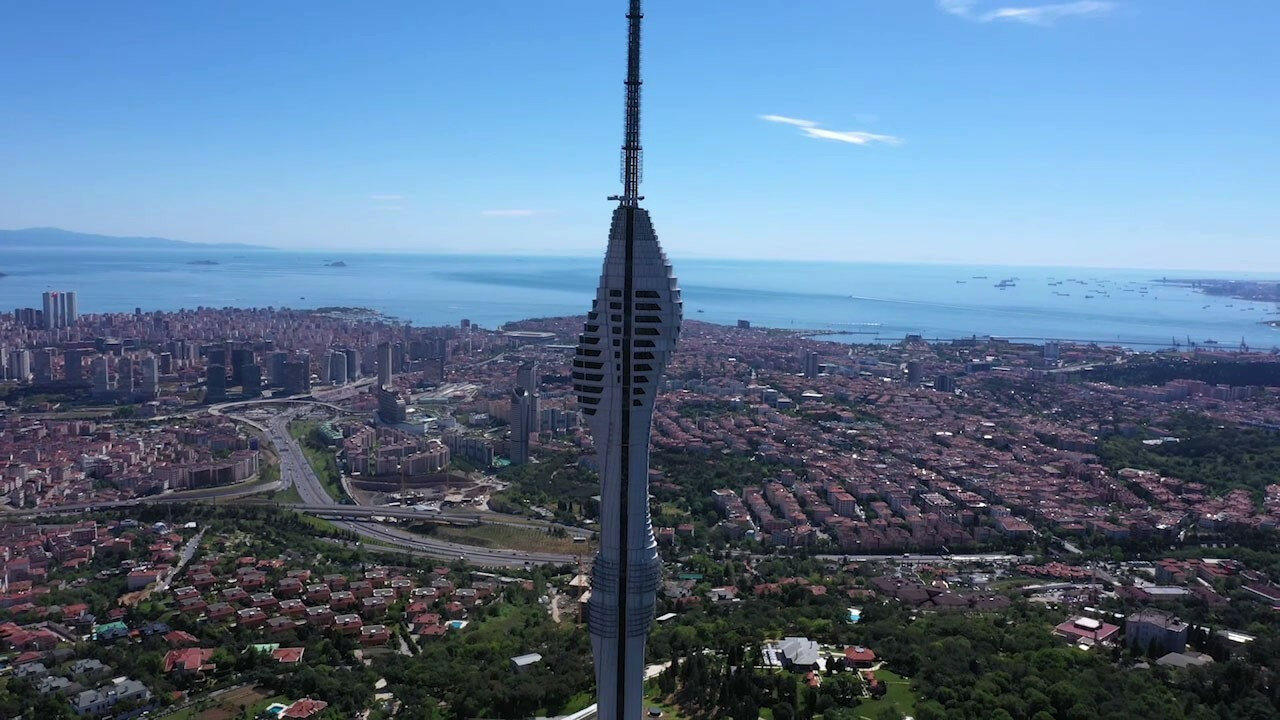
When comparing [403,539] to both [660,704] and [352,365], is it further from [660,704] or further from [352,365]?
[352,365]

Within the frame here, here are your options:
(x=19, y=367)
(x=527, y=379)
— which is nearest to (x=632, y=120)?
(x=527, y=379)

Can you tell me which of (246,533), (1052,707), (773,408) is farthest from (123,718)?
(773,408)

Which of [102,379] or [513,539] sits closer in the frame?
[513,539]

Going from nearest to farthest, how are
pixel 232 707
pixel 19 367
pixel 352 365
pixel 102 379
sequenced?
pixel 232 707 → pixel 102 379 → pixel 19 367 → pixel 352 365

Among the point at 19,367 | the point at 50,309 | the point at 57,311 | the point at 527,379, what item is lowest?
the point at 19,367

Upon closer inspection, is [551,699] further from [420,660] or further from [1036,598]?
[1036,598]

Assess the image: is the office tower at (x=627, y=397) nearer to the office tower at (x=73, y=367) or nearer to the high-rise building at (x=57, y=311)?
the office tower at (x=73, y=367)
